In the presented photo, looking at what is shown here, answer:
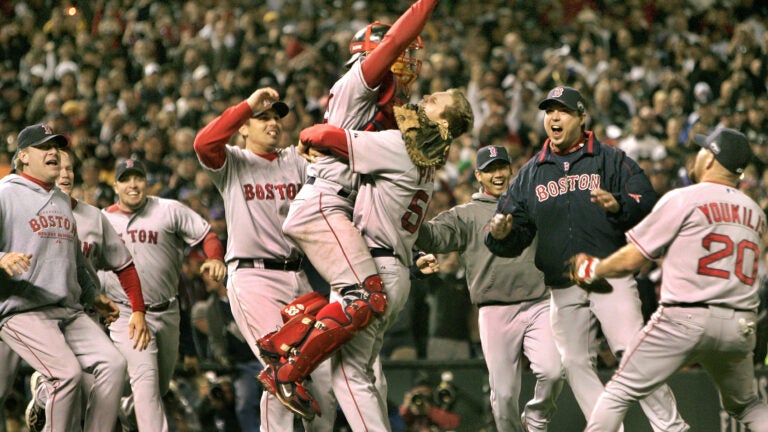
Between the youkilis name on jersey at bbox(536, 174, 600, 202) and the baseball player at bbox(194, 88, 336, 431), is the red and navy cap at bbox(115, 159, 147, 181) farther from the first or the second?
the youkilis name on jersey at bbox(536, 174, 600, 202)

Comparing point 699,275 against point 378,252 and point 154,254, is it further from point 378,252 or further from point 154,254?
point 154,254

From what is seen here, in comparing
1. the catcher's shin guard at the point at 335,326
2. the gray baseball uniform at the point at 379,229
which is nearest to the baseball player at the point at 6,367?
the catcher's shin guard at the point at 335,326

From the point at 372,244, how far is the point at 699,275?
1841 millimetres

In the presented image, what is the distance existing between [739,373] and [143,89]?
453 inches

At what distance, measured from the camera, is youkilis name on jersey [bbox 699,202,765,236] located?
584cm

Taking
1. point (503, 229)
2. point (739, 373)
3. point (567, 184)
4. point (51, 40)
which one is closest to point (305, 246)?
point (503, 229)

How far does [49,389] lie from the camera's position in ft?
22.7

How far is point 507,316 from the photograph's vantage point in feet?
25.4

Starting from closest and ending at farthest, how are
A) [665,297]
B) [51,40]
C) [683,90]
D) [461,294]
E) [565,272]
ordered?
[665,297]
[565,272]
[461,294]
[683,90]
[51,40]

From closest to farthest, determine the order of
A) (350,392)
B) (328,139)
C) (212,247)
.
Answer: (328,139), (350,392), (212,247)

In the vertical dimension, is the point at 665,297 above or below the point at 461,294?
above

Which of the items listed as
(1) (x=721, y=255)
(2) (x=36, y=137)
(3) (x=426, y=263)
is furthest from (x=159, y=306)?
(1) (x=721, y=255)

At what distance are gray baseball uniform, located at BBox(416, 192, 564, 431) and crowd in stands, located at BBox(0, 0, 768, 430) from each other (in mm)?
3460

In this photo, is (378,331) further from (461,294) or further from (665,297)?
(461,294)
